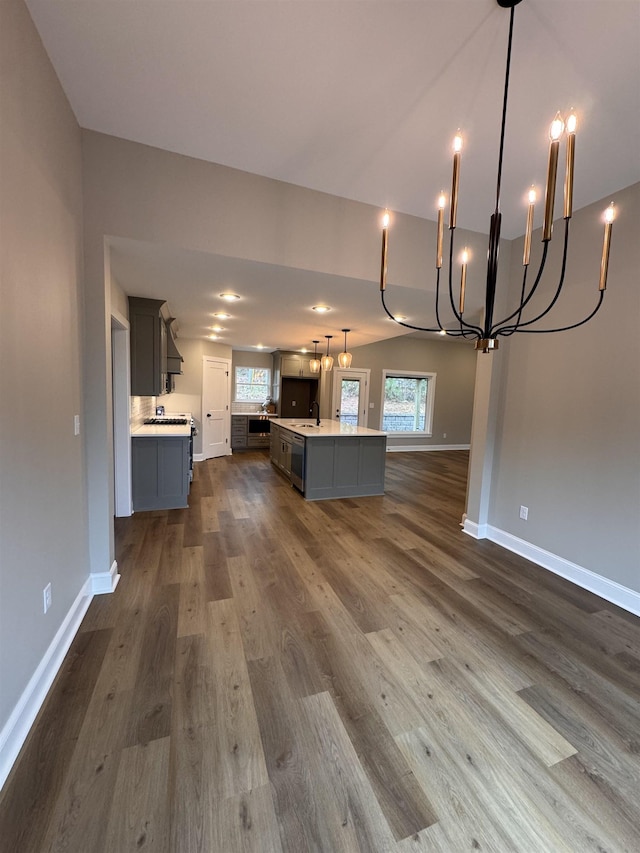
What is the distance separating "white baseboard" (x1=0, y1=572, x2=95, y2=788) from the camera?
1.26 metres

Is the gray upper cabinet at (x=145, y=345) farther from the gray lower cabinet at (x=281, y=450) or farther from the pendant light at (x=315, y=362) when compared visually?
the pendant light at (x=315, y=362)

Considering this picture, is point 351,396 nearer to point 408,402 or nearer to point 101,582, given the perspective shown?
point 408,402

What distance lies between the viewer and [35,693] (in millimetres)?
1484

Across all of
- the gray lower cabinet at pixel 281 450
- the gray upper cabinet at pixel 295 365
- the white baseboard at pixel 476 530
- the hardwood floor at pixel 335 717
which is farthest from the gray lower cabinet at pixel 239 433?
the white baseboard at pixel 476 530

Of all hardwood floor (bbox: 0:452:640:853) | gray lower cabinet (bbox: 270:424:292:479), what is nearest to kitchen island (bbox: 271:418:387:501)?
gray lower cabinet (bbox: 270:424:292:479)

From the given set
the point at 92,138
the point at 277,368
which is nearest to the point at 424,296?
the point at 92,138

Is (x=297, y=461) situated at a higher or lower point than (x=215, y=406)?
lower

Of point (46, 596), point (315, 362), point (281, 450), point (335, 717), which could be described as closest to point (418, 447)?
point (315, 362)

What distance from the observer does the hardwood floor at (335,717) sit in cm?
113

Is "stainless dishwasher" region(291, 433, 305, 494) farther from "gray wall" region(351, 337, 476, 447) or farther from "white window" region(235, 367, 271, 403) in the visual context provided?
"white window" region(235, 367, 271, 403)

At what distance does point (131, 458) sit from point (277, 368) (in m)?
4.84

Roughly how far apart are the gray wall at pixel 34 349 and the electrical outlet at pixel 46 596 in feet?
0.10

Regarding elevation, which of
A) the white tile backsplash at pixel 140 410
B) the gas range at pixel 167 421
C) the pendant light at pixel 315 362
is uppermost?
the pendant light at pixel 315 362

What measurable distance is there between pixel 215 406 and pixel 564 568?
19.7 feet
